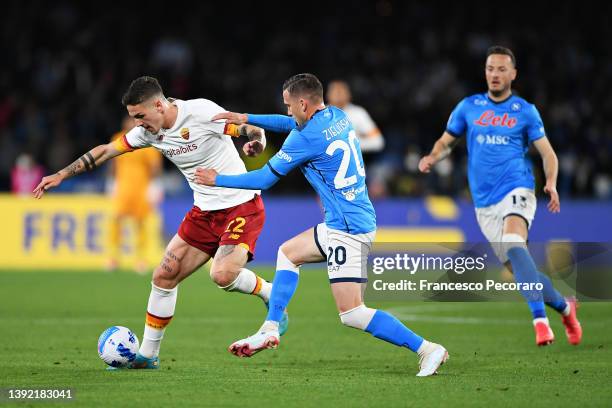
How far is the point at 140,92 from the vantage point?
26.4 ft

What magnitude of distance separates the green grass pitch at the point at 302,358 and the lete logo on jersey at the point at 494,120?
6.61ft

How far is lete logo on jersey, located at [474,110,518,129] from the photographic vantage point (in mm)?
9594

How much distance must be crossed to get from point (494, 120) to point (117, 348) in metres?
4.06

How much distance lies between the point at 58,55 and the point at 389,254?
15.4 meters

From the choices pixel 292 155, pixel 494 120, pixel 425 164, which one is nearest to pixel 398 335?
pixel 292 155

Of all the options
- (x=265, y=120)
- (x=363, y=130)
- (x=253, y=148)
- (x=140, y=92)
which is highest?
(x=363, y=130)

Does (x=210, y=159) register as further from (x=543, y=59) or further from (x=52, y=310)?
(x=543, y=59)

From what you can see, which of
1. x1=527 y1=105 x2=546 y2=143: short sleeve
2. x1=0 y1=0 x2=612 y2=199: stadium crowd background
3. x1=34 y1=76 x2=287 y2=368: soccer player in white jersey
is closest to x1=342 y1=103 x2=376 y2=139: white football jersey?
x1=527 y1=105 x2=546 y2=143: short sleeve

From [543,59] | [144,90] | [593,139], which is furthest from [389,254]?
[543,59]

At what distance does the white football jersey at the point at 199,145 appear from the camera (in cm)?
844

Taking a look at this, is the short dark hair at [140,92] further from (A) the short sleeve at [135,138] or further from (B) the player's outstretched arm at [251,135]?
(B) the player's outstretched arm at [251,135]

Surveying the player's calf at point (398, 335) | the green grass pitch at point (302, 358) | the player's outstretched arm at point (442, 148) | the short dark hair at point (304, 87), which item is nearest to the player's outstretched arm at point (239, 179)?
the short dark hair at point (304, 87)

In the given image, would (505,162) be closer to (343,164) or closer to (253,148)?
(343,164)

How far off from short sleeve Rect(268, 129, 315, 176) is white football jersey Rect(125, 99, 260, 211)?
3.61ft
